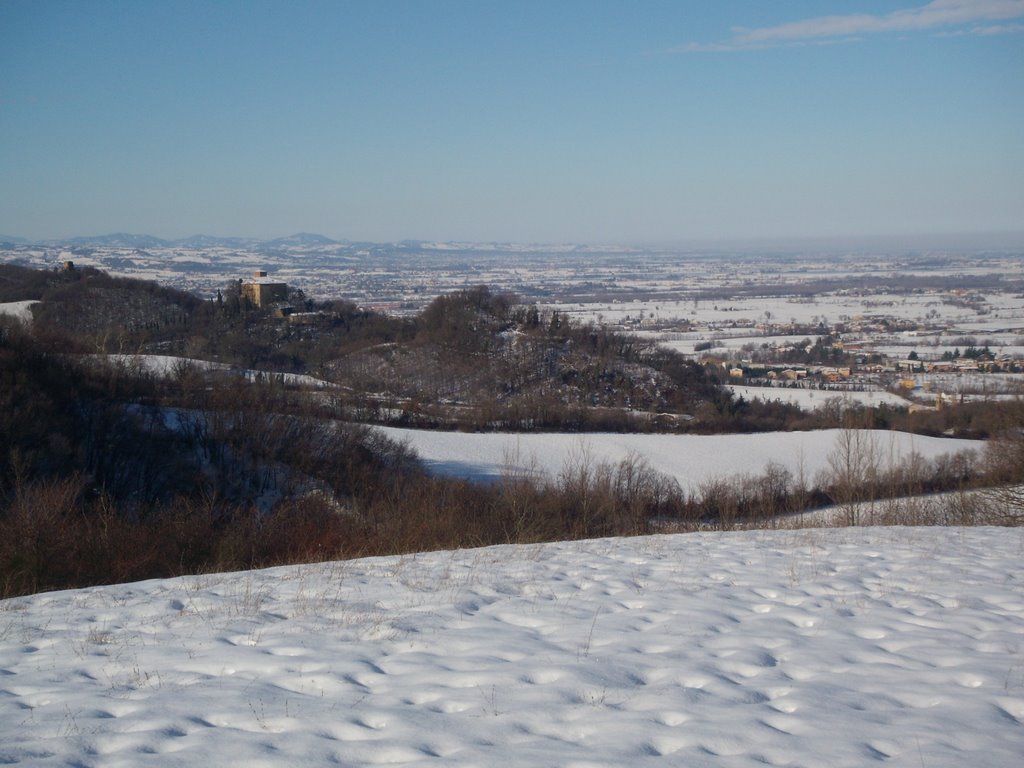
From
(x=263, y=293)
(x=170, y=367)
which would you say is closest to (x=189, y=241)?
(x=263, y=293)

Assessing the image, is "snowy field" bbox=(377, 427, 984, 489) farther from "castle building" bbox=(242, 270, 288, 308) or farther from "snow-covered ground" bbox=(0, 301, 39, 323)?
"castle building" bbox=(242, 270, 288, 308)

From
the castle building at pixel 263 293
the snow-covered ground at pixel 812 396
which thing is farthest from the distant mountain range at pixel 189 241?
the snow-covered ground at pixel 812 396

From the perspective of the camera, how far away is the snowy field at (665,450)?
29094 mm

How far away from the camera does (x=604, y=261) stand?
163 metres

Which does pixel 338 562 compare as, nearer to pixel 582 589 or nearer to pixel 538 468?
pixel 582 589

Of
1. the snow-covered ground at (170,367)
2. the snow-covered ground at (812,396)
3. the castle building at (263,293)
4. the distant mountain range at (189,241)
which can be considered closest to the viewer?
the snow-covered ground at (170,367)

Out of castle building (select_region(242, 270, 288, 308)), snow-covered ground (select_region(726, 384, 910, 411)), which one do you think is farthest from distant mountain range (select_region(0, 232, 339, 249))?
snow-covered ground (select_region(726, 384, 910, 411))

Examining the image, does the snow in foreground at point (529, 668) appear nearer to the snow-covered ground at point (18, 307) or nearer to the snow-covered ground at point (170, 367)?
the snow-covered ground at point (170, 367)

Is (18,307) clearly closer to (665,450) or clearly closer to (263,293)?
(263,293)

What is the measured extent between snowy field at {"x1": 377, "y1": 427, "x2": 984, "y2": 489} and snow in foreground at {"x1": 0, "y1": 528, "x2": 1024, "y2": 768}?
17985mm

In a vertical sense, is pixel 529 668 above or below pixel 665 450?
above

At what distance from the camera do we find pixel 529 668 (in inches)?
215

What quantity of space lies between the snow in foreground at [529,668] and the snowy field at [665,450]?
708 inches

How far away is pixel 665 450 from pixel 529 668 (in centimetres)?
2952
